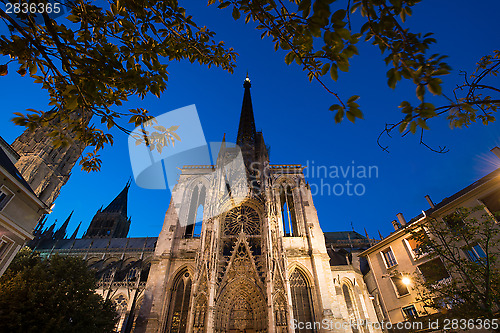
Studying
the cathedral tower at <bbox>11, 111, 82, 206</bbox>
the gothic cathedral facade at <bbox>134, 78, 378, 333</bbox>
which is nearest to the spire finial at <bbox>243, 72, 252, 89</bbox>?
the gothic cathedral facade at <bbox>134, 78, 378, 333</bbox>

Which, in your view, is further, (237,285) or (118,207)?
(118,207)

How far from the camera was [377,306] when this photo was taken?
20172 mm

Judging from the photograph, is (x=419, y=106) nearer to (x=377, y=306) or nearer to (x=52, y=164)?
(x=377, y=306)

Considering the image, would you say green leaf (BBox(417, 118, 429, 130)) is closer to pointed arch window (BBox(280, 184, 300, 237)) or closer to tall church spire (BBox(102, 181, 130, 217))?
pointed arch window (BBox(280, 184, 300, 237))

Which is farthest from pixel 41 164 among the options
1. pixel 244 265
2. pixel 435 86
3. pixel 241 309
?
pixel 435 86

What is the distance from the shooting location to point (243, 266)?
18.3 meters

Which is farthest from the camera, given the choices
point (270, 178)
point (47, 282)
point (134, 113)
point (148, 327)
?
point (270, 178)

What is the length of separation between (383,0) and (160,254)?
22543mm

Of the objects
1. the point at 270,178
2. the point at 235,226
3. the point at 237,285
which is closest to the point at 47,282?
the point at 237,285

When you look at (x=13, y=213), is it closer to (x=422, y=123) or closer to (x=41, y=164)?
(x=422, y=123)

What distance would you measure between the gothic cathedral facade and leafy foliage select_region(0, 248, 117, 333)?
405cm

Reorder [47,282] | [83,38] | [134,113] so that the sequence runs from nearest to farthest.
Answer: [83,38] → [134,113] → [47,282]

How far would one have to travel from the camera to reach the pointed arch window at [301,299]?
17.6m

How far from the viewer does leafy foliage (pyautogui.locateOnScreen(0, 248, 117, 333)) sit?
12.0 meters
